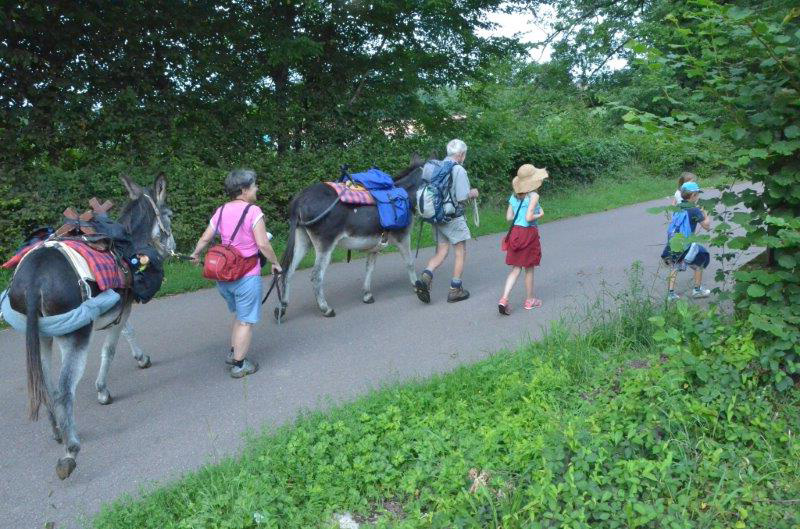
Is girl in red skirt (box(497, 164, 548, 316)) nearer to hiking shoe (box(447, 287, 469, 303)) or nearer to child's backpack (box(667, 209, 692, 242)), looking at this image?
hiking shoe (box(447, 287, 469, 303))

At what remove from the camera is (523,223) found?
712 cm

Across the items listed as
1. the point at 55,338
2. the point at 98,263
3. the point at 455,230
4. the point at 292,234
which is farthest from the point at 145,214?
the point at 455,230

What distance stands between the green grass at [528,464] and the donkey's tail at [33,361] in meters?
1.04

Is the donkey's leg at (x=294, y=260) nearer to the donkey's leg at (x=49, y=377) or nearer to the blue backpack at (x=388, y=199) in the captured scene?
the blue backpack at (x=388, y=199)

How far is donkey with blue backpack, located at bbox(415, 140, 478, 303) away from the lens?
762 cm

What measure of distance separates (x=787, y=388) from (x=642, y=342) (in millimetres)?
1314

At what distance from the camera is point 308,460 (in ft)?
12.8

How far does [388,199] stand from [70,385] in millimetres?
4427

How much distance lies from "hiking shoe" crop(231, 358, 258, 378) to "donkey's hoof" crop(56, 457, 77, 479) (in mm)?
1751

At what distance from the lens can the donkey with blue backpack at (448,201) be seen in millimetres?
7617

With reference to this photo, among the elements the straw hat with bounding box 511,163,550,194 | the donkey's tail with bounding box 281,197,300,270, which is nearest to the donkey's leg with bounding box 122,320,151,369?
the donkey's tail with bounding box 281,197,300,270

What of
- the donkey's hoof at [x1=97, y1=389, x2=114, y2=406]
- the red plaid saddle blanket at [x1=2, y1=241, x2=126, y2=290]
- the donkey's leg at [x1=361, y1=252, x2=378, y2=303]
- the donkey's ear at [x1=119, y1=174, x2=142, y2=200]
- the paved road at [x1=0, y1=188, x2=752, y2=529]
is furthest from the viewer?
the donkey's leg at [x1=361, y1=252, x2=378, y2=303]

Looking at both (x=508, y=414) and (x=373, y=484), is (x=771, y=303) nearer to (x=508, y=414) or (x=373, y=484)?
(x=508, y=414)

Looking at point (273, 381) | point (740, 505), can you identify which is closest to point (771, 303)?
point (740, 505)
